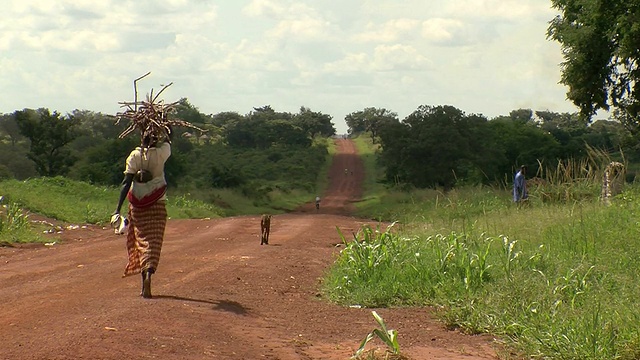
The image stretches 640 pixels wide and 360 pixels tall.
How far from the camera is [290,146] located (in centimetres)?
8275

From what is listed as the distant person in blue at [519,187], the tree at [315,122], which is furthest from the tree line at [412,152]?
the tree at [315,122]

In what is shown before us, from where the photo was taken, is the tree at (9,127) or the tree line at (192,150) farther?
the tree at (9,127)

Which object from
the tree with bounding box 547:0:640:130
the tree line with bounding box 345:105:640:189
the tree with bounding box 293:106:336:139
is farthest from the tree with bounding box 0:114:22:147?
the tree with bounding box 547:0:640:130

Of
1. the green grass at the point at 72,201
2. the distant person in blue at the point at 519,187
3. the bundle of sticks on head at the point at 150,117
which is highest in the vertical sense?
the bundle of sticks on head at the point at 150,117

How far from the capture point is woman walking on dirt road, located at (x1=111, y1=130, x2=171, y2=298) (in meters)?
8.99

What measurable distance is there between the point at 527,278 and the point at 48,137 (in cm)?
3638

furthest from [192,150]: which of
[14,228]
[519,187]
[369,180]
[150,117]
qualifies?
[150,117]

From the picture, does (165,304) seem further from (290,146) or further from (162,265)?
(290,146)

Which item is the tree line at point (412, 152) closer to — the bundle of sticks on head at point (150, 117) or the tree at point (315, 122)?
the bundle of sticks on head at point (150, 117)

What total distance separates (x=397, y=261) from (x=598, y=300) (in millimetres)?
3115

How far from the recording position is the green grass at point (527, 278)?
7.07m

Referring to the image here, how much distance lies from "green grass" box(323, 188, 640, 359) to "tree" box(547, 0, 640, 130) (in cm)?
1095

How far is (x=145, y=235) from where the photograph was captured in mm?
8984

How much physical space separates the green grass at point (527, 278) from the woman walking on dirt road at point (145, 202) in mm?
2254
